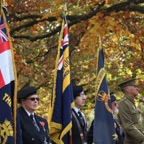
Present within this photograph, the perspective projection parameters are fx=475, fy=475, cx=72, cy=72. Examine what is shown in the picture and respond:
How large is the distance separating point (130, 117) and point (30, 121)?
262cm

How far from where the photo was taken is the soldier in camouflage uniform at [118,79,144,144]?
823 centimetres

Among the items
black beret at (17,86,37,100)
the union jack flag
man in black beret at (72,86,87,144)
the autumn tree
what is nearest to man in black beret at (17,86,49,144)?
black beret at (17,86,37,100)

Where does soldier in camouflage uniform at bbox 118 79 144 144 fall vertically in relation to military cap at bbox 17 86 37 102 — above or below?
below

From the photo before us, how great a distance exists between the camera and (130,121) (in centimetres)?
831

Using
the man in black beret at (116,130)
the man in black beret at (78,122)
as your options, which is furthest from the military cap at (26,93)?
the man in black beret at (116,130)

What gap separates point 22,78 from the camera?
18.7 metres

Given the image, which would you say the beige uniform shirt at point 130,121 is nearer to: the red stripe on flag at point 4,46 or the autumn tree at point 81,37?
the autumn tree at point 81,37

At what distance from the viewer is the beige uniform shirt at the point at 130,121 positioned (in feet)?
26.9

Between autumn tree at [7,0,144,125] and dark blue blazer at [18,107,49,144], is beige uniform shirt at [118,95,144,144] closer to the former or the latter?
autumn tree at [7,0,144,125]

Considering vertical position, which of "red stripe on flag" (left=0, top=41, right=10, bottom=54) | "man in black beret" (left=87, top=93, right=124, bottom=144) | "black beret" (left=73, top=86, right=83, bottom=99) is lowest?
"man in black beret" (left=87, top=93, right=124, bottom=144)

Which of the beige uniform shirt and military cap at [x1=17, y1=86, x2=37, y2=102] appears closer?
military cap at [x1=17, y1=86, x2=37, y2=102]

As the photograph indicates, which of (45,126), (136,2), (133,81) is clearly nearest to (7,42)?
(45,126)

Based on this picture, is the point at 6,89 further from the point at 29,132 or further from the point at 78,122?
the point at 78,122

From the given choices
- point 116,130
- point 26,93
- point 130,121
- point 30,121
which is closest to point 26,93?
point 26,93
